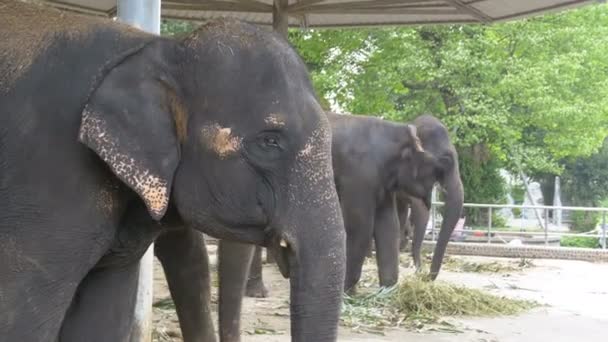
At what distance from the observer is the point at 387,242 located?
11195mm

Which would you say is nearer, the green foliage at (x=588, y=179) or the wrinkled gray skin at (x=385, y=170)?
the wrinkled gray skin at (x=385, y=170)

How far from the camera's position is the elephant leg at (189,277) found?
4.49 m

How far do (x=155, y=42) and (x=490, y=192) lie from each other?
97.9ft

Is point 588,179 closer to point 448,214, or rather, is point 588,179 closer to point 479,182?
point 479,182

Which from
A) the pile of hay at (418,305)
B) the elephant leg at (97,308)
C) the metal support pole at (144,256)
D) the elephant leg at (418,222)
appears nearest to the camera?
the elephant leg at (97,308)

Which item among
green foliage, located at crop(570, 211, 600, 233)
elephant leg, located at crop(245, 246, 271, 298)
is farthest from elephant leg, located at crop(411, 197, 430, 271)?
green foliage, located at crop(570, 211, 600, 233)

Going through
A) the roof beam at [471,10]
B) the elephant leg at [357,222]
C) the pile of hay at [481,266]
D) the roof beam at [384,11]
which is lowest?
the pile of hay at [481,266]

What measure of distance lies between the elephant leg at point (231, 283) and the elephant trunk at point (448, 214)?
5.63 metres

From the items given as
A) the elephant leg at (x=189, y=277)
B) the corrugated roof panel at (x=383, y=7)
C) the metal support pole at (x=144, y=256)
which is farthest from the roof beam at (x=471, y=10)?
the elephant leg at (x=189, y=277)

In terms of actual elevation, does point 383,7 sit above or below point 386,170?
above

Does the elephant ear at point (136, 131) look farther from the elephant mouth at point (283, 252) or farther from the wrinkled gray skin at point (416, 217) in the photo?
the wrinkled gray skin at point (416, 217)

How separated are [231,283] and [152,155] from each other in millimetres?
2362

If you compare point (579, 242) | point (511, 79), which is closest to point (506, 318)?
point (511, 79)

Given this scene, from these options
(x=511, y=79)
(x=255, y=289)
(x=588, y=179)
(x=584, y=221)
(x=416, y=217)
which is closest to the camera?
(x=255, y=289)
